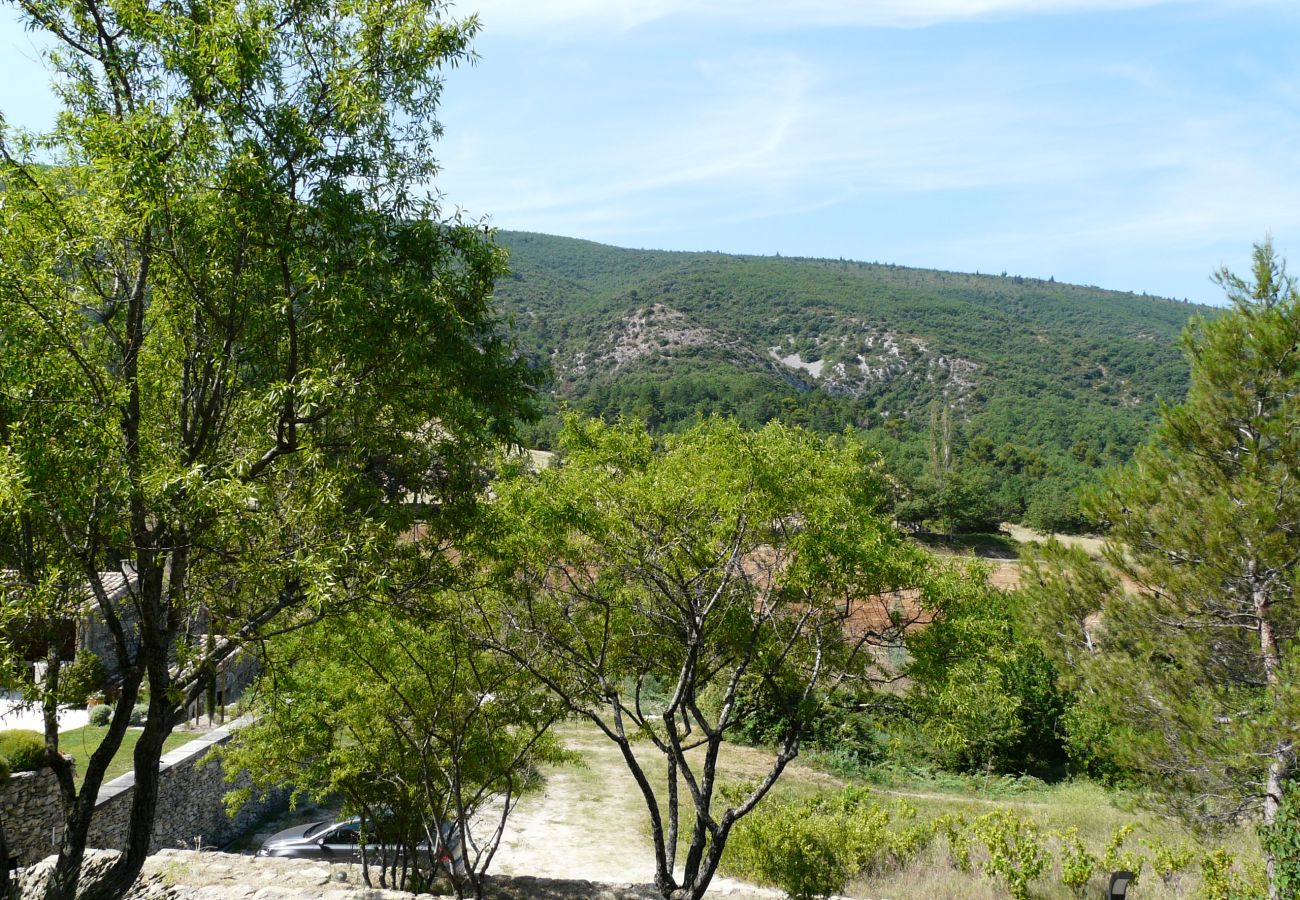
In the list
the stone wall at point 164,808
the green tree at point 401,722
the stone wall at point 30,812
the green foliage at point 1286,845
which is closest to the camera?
the green foliage at point 1286,845

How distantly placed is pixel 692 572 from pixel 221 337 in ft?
19.6

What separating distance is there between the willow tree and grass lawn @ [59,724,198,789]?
373 inches

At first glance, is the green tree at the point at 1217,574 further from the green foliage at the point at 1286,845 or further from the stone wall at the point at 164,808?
the stone wall at the point at 164,808

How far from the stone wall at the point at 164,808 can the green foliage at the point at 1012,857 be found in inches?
461

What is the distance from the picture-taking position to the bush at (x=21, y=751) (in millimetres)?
11742

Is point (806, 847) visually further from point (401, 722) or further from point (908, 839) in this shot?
point (401, 722)

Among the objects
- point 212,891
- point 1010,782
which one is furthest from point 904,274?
point 212,891

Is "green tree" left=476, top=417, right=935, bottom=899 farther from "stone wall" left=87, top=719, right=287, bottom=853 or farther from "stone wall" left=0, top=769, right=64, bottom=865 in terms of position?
"stone wall" left=0, top=769, right=64, bottom=865

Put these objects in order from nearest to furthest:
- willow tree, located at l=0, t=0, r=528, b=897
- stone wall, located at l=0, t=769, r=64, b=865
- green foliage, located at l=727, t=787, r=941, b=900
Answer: willow tree, located at l=0, t=0, r=528, b=897 < stone wall, located at l=0, t=769, r=64, b=865 < green foliage, located at l=727, t=787, r=941, b=900

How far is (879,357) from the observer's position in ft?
382

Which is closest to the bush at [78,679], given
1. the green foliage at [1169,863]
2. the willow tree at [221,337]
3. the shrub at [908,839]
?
the willow tree at [221,337]

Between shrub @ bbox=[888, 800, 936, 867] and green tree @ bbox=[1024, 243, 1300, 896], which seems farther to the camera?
→ shrub @ bbox=[888, 800, 936, 867]

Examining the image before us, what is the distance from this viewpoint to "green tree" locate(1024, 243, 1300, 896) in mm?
12438

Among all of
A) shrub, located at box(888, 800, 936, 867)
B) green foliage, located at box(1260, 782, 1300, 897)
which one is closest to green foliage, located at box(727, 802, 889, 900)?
shrub, located at box(888, 800, 936, 867)
